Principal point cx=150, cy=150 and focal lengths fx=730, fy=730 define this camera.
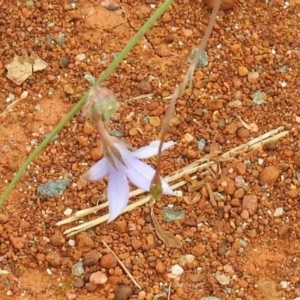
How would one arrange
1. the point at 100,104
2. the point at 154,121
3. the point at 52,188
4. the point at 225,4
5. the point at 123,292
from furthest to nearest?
the point at 225,4
the point at 154,121
the point at 52,188
the point at 123,292
the point at 100,104

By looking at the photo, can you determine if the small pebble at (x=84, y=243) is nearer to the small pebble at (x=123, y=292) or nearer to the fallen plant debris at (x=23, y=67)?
the small pebble at (x=123, y=292)

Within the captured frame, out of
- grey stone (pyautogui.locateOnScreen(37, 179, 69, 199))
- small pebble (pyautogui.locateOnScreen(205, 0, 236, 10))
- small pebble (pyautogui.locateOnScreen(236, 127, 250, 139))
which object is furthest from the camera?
small pebble (pyautogui.locateOnScreen(205, 0, 236, 10))

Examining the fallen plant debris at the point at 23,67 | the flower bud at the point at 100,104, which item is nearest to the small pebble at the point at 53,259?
the fallen plant debris at the point at 23,67

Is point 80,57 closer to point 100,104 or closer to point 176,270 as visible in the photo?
point 176,270

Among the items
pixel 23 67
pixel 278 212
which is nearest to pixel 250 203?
pixel 278 212

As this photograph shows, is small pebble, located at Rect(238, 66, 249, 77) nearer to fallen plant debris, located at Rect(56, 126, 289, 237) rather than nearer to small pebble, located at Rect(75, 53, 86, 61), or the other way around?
fallen plant debris, located at Rect(56, 126, 289, 237)

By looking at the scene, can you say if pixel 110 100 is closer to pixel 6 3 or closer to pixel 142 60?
pixel 142 60

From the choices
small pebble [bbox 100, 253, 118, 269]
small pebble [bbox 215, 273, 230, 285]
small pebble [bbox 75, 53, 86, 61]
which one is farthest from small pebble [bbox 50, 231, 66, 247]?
small pebble [bbox 75, 53, 86, 61]

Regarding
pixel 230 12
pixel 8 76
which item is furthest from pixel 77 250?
pixel 230 12
